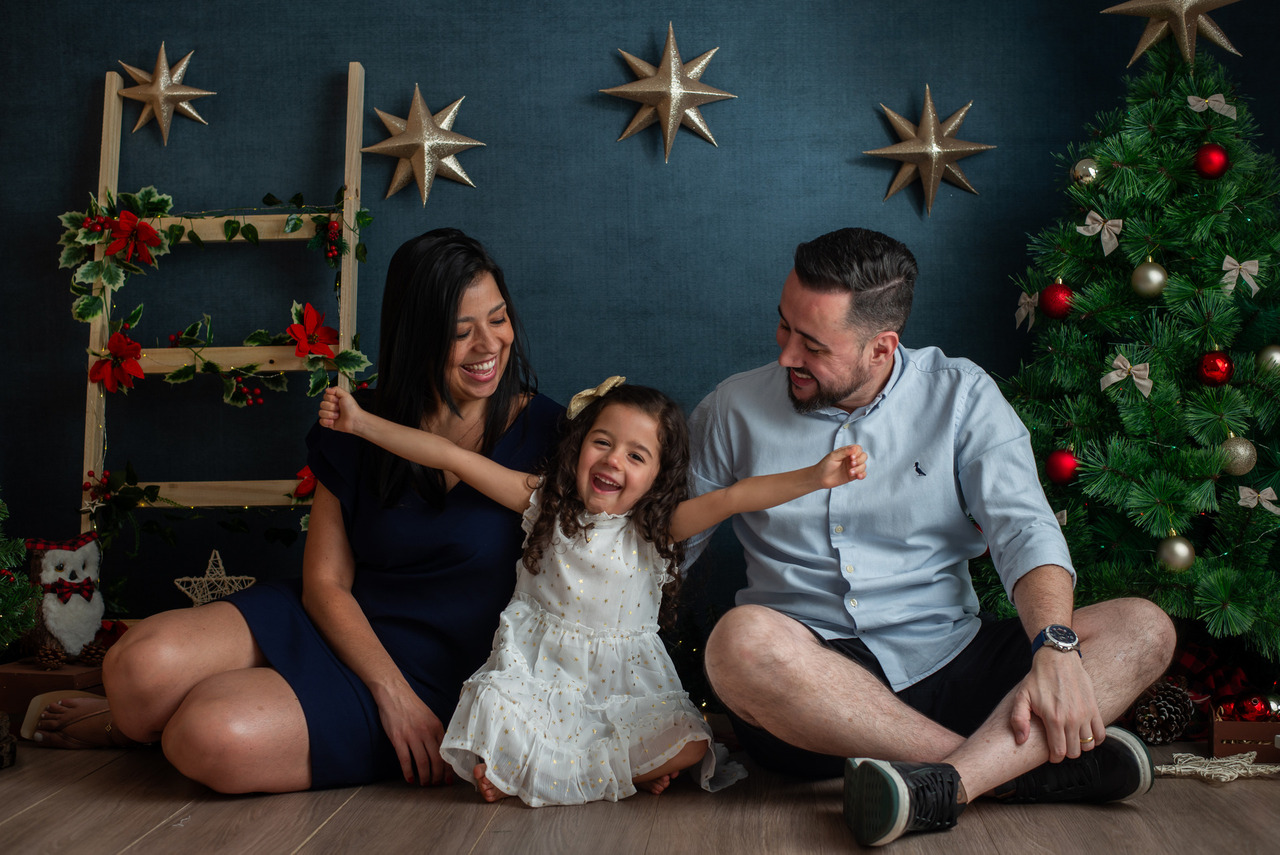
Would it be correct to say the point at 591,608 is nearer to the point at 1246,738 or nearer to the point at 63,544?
the point at 1246,738

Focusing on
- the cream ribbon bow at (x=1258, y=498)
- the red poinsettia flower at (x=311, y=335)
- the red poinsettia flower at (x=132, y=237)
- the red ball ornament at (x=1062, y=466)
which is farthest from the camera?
the red poinsettia flower at (x=132, y=237)

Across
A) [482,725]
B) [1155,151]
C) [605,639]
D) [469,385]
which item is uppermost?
[1155,151]

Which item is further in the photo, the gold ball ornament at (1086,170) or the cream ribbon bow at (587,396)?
the gold ball ornament at (1086,170)

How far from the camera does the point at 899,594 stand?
1.78 metres

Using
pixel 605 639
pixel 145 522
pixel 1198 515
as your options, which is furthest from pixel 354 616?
pixel 1198 515

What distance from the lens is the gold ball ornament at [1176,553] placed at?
6.21 ft

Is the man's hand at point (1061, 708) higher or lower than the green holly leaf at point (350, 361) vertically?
lower

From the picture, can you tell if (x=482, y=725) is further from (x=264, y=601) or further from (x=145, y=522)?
(x=145, y=522)

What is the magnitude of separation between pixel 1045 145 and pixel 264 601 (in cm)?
215

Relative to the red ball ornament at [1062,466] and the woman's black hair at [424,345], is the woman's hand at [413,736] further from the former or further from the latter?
the red ball ornament at [1062,466]

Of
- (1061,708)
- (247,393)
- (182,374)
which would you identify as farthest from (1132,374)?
(182,374)

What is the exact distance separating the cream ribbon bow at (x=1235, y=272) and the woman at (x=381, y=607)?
4.61 ft

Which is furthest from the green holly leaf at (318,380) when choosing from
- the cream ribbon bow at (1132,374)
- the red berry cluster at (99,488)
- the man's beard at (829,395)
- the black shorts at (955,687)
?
the cream ribbon bow at (1132,374)

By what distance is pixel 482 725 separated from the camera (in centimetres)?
163
